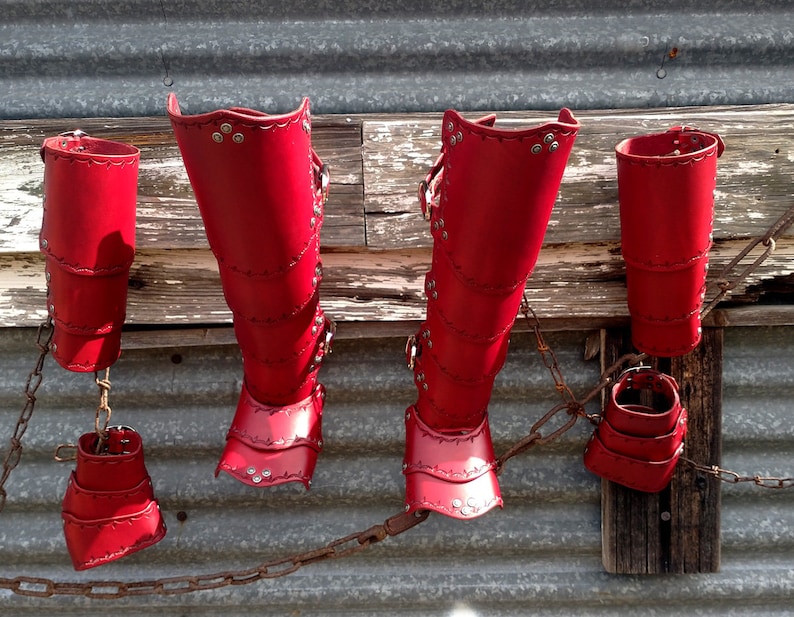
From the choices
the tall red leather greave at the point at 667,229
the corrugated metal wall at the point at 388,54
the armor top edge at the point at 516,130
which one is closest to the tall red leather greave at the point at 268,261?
the armor top edge at the point at 516,130

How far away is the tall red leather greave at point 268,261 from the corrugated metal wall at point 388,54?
1.66 ft

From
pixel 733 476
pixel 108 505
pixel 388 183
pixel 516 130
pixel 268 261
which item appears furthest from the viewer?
pixel 733 476

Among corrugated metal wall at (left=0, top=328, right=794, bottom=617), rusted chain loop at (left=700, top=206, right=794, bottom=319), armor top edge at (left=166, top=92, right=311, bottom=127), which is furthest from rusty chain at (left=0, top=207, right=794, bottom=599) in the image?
armor top edge at (left=166, top=92, right=311, bottom=127)

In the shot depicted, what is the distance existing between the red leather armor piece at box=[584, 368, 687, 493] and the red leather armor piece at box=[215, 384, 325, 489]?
839 mm

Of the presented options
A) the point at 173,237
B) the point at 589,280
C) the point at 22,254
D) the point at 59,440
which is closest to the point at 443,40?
the point at 589,280

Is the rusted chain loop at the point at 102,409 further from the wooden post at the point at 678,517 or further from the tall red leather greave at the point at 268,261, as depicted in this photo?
the wooden post at the point at 678,517

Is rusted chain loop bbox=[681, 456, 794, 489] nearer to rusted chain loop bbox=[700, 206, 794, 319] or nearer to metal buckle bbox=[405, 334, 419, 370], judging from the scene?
rusted chain loop bbox=[700, 206, 794, 319]

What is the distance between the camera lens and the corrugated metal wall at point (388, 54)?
1.73m

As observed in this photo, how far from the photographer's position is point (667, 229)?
4.82ft

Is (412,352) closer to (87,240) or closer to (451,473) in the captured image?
(451,473)

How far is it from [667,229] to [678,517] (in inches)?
39.9

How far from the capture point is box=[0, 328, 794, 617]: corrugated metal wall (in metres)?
1.90

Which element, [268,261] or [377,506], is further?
[377,506]

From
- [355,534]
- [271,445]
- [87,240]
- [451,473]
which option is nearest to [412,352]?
[451,473]
